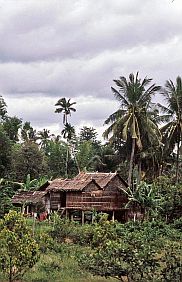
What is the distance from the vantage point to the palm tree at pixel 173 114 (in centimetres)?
3281

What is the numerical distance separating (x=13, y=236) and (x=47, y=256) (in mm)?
4438

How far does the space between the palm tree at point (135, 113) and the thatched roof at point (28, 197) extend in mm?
6903

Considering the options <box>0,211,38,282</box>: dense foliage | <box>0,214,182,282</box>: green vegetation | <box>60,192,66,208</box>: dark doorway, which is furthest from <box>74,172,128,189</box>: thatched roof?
<box>0,211,38,282</box>: dense foliage

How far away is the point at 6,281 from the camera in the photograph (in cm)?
1392

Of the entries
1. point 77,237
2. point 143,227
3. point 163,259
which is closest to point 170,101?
point 143,227

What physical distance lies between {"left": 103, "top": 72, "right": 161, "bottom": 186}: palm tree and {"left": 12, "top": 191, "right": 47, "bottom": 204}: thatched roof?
690 cm

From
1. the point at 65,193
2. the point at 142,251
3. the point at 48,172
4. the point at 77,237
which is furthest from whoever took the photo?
the point at 48,172

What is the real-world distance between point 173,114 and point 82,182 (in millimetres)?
7578

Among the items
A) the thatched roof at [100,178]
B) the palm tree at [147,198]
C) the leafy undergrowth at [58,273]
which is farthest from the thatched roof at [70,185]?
the leafy undergrowth at [58,273]

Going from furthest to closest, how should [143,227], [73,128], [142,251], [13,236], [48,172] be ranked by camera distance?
1. [73,128]
2. [48,172]
3. [143,227]
4. [13,236]
5. [142,251]

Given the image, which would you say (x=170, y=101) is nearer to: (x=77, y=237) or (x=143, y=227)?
(x=143, y=227)

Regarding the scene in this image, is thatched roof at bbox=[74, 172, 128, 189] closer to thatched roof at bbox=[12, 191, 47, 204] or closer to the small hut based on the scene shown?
the small hut

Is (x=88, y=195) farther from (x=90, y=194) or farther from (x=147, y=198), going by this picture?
(x=147, y=198)

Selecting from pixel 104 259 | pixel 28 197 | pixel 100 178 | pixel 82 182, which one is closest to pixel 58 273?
pixel 104 259
